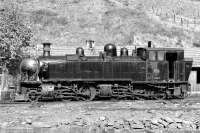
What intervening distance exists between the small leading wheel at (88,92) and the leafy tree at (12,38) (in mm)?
7578

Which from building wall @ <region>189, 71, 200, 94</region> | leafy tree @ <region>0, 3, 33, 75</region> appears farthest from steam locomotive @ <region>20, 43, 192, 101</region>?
building wall @ <region>189, 71, 200, 94</region>

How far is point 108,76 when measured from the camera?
2184 centimetres

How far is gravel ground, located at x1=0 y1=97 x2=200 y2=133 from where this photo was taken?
13905 millimetres

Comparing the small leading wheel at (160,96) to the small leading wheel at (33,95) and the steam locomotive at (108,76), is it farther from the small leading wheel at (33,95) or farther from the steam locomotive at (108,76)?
the small leading wheel at (33,95)

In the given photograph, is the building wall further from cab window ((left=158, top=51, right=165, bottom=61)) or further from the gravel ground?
the gravel ground

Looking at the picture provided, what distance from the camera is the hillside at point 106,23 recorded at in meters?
54.3

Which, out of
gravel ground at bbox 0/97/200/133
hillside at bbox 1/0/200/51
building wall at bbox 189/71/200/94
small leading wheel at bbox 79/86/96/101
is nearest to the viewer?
gravel ground at bbox 0/97/200/133

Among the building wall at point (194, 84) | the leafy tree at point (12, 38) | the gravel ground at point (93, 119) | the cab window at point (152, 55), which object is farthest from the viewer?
the building wall at point (194, 84)

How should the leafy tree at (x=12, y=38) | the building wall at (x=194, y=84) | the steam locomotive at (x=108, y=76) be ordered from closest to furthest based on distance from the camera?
1. the steam locomotive at (x=108, y=76)
2. the leafy tree at (x=12, y=38)
3. the building wall at (x=194, y=84)

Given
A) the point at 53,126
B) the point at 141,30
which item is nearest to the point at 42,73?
the point at 53,126

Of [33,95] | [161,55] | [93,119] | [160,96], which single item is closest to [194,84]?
[160,96]

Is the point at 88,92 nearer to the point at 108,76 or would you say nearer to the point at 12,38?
the point at 108,76

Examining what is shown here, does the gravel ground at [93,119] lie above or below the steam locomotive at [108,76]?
below

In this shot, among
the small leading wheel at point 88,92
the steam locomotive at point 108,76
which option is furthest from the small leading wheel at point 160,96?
the small leading wheel at point 88,92
